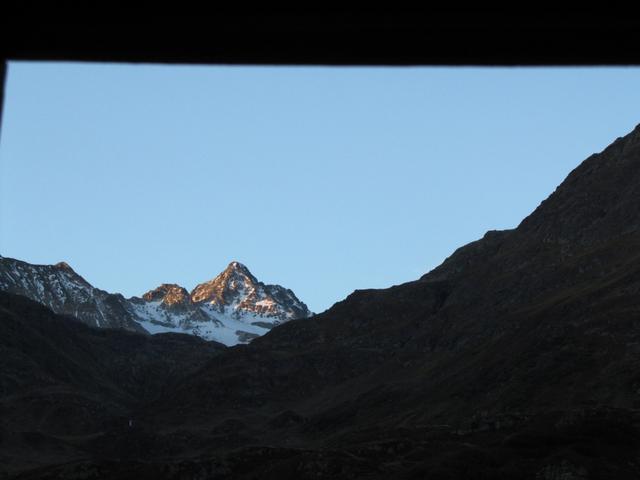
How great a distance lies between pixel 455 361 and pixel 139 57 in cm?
18695

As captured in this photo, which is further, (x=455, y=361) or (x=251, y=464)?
(x=455, y=361)

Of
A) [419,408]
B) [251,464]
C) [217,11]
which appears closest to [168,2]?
[217,11]

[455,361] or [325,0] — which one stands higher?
[455,361]

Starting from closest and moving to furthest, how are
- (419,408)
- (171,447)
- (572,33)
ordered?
(572,33)
(419,408)
(171,447)

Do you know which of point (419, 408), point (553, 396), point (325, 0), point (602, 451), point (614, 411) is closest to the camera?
point (325, 0)

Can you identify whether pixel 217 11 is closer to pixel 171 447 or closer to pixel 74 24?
pixel 74 24

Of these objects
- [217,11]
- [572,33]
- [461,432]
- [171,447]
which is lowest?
[572,33]

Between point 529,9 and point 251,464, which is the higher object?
point 251,464

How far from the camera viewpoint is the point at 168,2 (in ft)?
14.5

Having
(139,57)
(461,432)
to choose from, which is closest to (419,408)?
(461,432)

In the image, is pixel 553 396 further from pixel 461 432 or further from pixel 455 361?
pixel 455 361

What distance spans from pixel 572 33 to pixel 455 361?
18694 centimetres

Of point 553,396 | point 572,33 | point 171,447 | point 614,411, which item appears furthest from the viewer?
point 171,447

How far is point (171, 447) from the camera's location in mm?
183125
